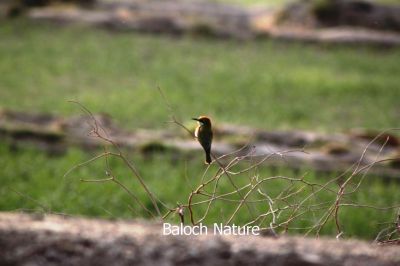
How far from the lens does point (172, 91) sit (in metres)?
13.1

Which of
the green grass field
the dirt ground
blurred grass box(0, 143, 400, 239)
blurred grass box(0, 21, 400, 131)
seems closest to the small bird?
the dirt ground

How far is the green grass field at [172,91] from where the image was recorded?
6973 millimetres

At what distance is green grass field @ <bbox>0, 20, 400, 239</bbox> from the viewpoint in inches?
275

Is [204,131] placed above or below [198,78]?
above

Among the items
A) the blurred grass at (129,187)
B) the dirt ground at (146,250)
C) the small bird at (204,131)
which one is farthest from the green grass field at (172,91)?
the dirt ground at (146,250)

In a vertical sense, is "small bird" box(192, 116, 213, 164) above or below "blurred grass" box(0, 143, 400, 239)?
above

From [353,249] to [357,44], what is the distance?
1807 centimetres

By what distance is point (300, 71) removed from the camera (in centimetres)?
1573

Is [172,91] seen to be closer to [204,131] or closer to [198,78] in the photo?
[198,78]

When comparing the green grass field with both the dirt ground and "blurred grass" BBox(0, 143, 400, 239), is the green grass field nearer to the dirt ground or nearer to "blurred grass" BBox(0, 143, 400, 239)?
"blurred grass" BBox(0, 143, 400, 239)

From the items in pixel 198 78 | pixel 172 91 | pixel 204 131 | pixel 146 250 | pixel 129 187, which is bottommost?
pixel 198 78

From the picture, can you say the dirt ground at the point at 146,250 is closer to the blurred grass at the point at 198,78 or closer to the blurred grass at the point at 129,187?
the blurred grass at the point at 129,187

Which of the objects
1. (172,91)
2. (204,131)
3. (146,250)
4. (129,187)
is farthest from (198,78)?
(146,250)

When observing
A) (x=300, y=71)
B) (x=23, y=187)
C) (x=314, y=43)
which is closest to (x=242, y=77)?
(x=300, y=71)
